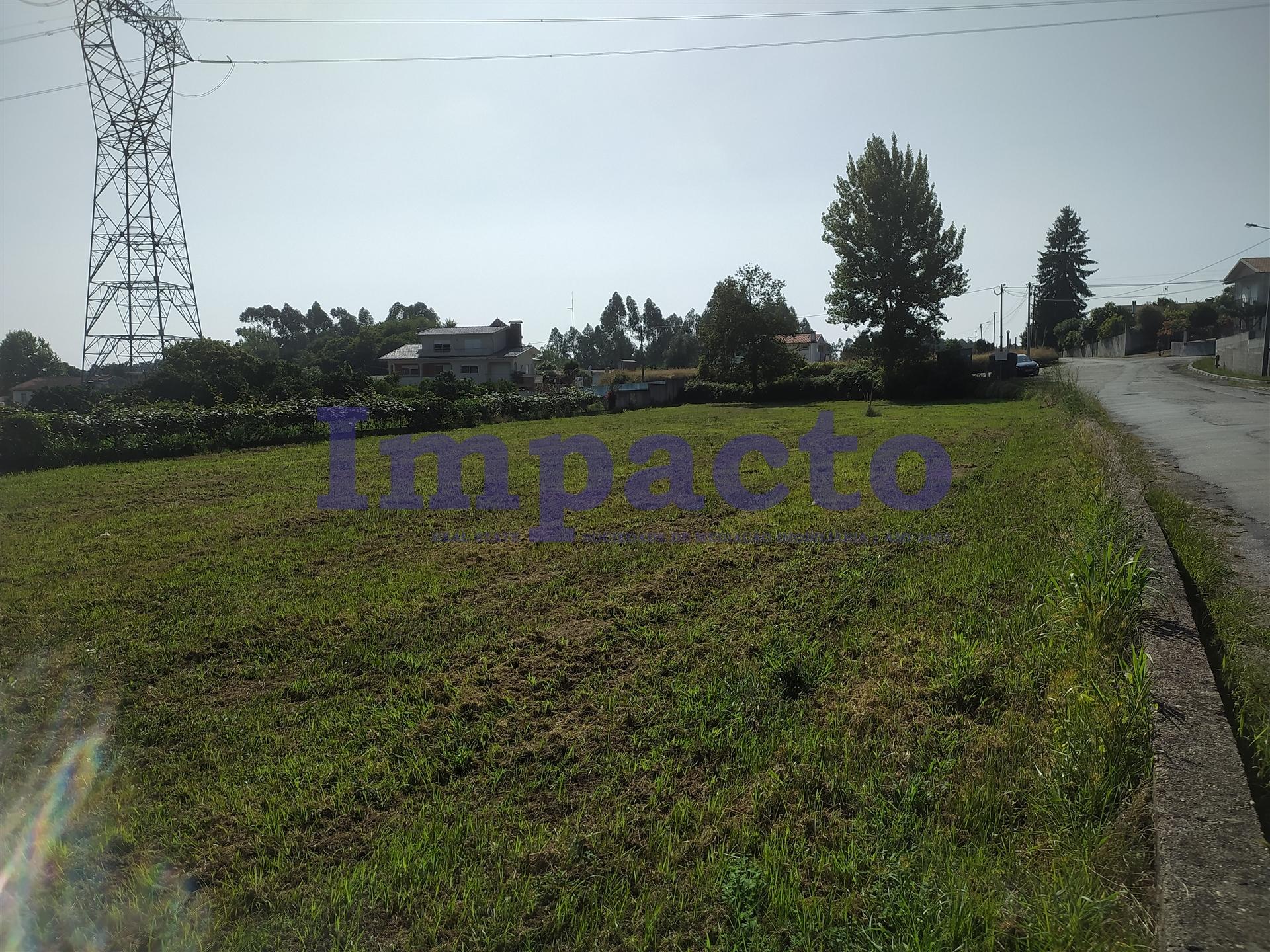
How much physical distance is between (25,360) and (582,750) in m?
84.3

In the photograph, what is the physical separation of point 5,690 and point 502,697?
284 cm

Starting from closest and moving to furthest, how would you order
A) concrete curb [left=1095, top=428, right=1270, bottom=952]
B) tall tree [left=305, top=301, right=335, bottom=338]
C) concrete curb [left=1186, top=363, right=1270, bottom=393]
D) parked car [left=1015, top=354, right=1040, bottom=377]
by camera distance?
concrete curb [left=1095, top=428, right=1270, bottom=952] < concrete curb [left=1186, top=363, right=1270, bottom=393] < parked car [left=1015, top=354, right=1040, bottom=377] < tall tree [left=305, top=301, right=335, bottom=338]

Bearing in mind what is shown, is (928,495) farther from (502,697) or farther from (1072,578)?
(502,697)

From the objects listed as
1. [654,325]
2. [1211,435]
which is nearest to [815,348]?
[654,325]

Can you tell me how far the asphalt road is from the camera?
21.3 ft

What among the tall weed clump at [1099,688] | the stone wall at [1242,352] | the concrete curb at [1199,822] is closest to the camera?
the concrete curb at [1199,822]

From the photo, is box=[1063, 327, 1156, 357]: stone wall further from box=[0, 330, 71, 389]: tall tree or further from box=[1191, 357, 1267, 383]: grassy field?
box=[0, 330, 71, 389]: tall tree

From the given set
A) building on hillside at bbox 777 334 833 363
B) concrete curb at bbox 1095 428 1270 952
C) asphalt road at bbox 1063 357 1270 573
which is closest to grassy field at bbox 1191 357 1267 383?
asphalt road at bbox 1063 357 1270 573

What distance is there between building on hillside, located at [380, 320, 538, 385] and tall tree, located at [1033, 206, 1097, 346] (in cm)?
5234

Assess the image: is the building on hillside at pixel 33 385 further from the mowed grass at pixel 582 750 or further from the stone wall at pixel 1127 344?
the stone wall at pixel 1127 344

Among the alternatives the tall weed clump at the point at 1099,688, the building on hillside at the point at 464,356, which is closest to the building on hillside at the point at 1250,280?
the building on hillside at the point at 464,356

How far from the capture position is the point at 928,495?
825cm

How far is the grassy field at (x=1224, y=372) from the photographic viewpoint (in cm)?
2567

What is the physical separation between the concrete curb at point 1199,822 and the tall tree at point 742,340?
109ft
